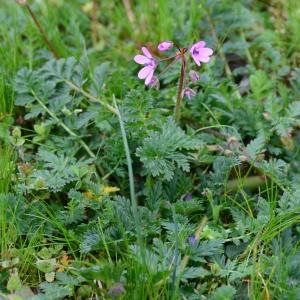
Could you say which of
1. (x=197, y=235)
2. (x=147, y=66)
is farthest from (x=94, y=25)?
(x=197, y=235)

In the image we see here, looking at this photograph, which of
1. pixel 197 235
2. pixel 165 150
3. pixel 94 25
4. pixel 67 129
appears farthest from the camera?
pixel 94 25

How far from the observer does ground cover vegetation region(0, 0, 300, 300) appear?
2.13m

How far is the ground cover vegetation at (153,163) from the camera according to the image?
6.98 ft

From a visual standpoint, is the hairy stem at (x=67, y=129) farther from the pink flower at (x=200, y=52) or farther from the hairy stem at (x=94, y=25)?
the hairy stem at (x=94, y=25)

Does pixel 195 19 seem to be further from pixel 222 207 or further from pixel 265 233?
pixel 265 233

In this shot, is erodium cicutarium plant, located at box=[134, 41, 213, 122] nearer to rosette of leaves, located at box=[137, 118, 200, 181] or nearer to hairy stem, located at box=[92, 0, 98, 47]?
rosette of leaves, located at box=[137, 118, 200, 181]

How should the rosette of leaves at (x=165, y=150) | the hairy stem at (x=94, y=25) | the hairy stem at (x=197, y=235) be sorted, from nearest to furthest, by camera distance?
the hairy stem at (x=197, y=235) → the rosette of leaves at (x=165, y=150) → the hairy stem at (x=94, y=25)

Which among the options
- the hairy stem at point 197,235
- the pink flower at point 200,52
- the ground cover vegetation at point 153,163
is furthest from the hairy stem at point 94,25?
the hairy stem at point 197,235

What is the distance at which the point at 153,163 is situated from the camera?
228 centimetres

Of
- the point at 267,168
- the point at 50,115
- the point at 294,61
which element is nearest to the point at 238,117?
the point at 267,168

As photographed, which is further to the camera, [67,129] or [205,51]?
[67,129]

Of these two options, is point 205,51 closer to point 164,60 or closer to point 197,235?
point 164,60

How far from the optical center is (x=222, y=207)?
94.4 inches

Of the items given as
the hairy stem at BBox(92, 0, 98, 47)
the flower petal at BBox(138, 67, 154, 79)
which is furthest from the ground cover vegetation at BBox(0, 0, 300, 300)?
the hairy stem at BBox(92, 0, 98, 47)
